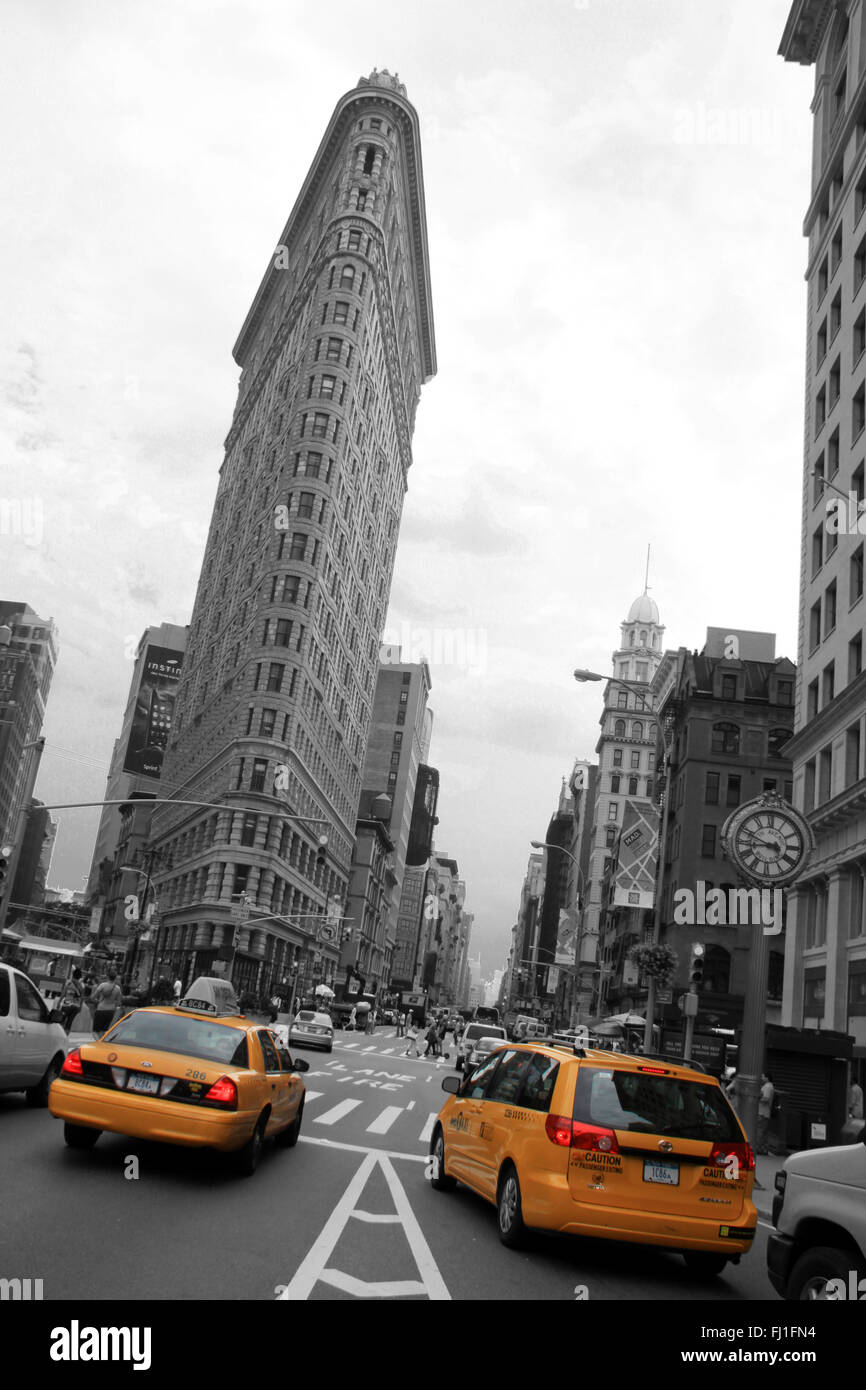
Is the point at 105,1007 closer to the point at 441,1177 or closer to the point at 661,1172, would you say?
the point at 441,1177

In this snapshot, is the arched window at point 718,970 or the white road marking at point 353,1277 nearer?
the white road marking at point 353,1277

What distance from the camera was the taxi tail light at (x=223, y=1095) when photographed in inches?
378

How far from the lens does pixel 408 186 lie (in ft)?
339

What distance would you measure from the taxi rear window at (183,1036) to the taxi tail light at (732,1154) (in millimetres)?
4792

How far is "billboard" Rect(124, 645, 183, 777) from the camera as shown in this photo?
130 meters

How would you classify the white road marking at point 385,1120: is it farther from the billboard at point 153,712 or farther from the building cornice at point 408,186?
the billboard at point 153,712

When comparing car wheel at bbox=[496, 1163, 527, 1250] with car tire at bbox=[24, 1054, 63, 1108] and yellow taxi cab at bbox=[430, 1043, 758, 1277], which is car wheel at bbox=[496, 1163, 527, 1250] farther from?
car tire at bbox=[24, 1054, 63, 1108]

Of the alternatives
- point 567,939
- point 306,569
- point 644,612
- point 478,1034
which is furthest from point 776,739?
point 644,612

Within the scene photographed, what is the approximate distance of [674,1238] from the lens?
25.7 ft

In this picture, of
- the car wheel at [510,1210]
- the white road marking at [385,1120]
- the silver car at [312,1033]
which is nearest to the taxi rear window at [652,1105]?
the car wheel at [510,1210]

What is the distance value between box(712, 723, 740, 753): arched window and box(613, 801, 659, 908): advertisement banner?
124 ft

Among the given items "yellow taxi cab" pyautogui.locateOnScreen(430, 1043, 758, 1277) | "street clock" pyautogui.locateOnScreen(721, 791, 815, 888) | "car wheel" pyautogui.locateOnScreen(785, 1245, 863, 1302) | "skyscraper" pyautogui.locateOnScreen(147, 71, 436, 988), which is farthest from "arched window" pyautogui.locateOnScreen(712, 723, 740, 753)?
"car wheel" pyautogui.locateOnScreen(785, 1245, 863, 1302)

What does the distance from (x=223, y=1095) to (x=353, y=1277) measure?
10.5 feet
